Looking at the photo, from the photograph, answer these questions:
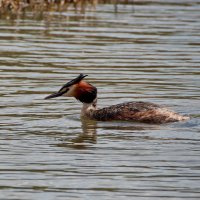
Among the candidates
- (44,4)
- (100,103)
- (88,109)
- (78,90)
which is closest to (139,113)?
(88,109)

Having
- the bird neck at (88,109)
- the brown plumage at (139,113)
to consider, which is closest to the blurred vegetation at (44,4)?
the bird neck at (88,109)

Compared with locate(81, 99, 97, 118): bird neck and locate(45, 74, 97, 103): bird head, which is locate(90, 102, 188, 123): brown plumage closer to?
locate(81, 99, 97, 118): bird neck

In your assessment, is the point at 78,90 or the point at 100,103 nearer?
the point at 78,90

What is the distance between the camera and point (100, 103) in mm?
14773

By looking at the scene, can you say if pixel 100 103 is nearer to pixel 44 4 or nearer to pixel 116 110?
pixel 116 110

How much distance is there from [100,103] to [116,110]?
134 cm

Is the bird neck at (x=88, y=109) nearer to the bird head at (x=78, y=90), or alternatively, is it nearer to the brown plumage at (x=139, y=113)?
the bird head at (x=78, y=90)

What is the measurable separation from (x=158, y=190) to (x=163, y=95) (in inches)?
222

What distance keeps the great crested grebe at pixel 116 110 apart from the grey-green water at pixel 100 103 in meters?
0.14

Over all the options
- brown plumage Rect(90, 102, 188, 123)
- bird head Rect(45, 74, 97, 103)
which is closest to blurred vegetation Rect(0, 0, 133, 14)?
bird head Rect(45, 74, 97, 103)

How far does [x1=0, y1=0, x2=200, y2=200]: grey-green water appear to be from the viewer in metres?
9.73

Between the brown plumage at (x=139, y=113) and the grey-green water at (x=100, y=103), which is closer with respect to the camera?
the grey-green water at (x=100, y=103)

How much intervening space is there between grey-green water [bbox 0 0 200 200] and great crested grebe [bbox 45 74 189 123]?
0.14 meters

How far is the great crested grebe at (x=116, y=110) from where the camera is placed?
1316cm
